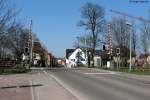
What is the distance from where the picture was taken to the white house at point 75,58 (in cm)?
13412

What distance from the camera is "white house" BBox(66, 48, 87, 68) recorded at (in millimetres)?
134125

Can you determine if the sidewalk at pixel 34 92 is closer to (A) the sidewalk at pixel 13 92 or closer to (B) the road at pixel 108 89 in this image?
(A) the sidewalk at pixel 13 92

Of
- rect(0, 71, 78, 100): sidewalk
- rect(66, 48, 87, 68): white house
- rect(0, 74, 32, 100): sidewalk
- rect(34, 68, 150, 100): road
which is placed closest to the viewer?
rect(0, 74, 32, 100): sidewalk

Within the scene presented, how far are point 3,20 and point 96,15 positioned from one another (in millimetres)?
63445

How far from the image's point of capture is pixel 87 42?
11644 cm

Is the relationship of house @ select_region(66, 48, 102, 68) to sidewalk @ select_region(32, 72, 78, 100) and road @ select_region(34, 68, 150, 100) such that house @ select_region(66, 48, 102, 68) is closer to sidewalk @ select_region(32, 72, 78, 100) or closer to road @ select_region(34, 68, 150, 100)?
road @ select_region(34, 68, 150, 100)

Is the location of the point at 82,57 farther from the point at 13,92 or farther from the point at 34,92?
the point at 13,92

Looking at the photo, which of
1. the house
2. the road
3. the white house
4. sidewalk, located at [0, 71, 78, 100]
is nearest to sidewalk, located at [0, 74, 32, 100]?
sidewalk, located at [0, 71, 78, 100]

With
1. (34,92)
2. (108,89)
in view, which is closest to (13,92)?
(34,92)

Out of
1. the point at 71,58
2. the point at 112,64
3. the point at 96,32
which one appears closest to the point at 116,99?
the point at 112,64

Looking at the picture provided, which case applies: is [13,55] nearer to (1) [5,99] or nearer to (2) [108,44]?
(2) [108,44]

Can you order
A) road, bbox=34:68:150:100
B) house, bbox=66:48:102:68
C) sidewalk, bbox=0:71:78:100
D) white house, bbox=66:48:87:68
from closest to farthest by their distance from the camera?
sidewalk, bbox=0:71:78:100
road, bbox=34:68:150:100
house, bbox=66:48:102:68
white house, bbox=66:48:87:68

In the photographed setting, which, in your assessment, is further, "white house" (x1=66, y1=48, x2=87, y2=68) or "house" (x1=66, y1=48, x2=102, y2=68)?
"white house" (x1=66, y1=48, x2=87, y2=68)

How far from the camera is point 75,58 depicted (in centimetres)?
15850
